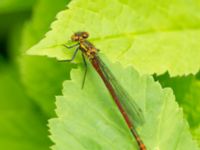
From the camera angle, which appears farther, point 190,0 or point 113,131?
point 190,0

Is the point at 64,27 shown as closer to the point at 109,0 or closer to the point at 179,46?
the point at 109,0

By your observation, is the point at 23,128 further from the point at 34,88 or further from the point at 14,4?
the point at 14,4

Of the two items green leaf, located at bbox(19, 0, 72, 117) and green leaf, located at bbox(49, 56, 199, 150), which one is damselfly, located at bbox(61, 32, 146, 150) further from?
green leaf, located at bbox(19, 0, 72, 117)

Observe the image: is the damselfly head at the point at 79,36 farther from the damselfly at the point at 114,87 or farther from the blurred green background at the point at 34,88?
the blurred green background at the point at 34,88

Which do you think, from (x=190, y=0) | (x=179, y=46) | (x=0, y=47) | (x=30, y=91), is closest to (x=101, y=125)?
(x=179, y=46)

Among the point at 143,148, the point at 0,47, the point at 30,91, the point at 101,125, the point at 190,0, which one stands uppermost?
the point at 0,47

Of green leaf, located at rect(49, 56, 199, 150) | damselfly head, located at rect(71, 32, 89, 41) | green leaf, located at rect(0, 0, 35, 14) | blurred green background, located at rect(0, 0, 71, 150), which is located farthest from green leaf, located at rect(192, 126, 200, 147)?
green leaf, located at rect(0, 0, 35, 14)

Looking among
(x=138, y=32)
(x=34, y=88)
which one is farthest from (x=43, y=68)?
(x=138, y=32)
